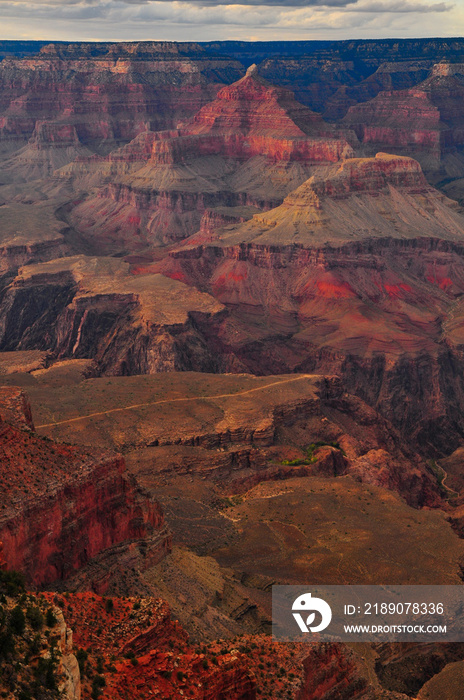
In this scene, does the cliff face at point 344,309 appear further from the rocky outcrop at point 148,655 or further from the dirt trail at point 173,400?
the rocky outcrop at point 148,655

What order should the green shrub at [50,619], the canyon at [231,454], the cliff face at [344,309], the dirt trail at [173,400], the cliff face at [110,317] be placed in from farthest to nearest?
1. the cliff face at [344,309]
2. the cliff face at [110,317]
3. the dirt trail at [173,400]
4. the canyon at [231,454]
5. the green shrub at [50,619]

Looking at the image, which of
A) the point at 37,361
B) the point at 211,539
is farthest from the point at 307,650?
the point at 37,361

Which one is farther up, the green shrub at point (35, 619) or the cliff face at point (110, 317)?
the green shrub at point (35, 619)

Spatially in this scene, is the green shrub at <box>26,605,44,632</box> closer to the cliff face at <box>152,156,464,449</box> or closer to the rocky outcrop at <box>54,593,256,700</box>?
the rocky outcrop at <box>54,593,256,700</box>

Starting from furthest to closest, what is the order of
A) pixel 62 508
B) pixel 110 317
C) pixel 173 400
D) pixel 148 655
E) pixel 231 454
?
pixel 110 317, pixel 173 400, pixel 231 454, pixel 62 508, pixel 148 655

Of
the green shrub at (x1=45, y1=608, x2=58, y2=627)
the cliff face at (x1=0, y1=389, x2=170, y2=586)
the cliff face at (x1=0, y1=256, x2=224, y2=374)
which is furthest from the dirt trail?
the green shrub at (x1=45, y1=608, x2=58, y2=627)

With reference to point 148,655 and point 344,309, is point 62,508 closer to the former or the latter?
point 148,655

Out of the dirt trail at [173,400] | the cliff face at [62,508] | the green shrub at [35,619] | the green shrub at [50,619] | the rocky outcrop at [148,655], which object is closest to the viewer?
the green shrub at [35,619]

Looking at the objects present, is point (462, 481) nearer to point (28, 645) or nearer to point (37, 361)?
point (37, 361)

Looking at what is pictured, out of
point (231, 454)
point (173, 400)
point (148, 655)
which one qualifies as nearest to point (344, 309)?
point (173, 400)

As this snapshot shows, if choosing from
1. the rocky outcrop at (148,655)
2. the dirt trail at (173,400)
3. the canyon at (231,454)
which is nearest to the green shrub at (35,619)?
the canyon at (231,454)
